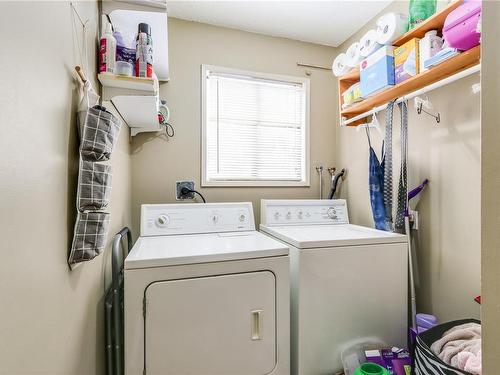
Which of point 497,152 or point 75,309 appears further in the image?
point 75,309

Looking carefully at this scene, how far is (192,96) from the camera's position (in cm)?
221

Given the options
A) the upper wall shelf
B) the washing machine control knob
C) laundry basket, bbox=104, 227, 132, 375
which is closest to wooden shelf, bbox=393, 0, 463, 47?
the upper wall shelf

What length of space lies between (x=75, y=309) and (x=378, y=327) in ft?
5.09

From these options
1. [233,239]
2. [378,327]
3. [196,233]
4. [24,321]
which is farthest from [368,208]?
[24,321]

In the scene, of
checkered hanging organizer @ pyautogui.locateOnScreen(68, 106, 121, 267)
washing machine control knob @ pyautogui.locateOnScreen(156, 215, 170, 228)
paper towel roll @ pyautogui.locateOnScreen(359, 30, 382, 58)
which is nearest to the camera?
checkered hanging organizer @ pyautogui.locateOnScreen(68, 106, 121, 267)

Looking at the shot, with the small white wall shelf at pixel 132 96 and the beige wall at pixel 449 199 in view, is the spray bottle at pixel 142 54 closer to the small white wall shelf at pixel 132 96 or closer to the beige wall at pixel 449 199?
the small white wall shelf at pixel 132 96

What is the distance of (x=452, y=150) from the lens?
1.51 m

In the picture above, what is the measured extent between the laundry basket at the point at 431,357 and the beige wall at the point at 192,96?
1.41m

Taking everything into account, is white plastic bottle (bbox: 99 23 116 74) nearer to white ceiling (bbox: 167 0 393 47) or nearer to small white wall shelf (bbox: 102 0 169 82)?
small white wall shelf (bbox: 102 0 169 82)

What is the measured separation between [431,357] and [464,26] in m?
1.44

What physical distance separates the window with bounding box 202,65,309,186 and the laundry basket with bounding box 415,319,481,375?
146 centimetres

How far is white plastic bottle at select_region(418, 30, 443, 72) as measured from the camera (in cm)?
139

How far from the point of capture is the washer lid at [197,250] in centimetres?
119

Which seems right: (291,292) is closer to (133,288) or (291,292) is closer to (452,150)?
(133,288)
